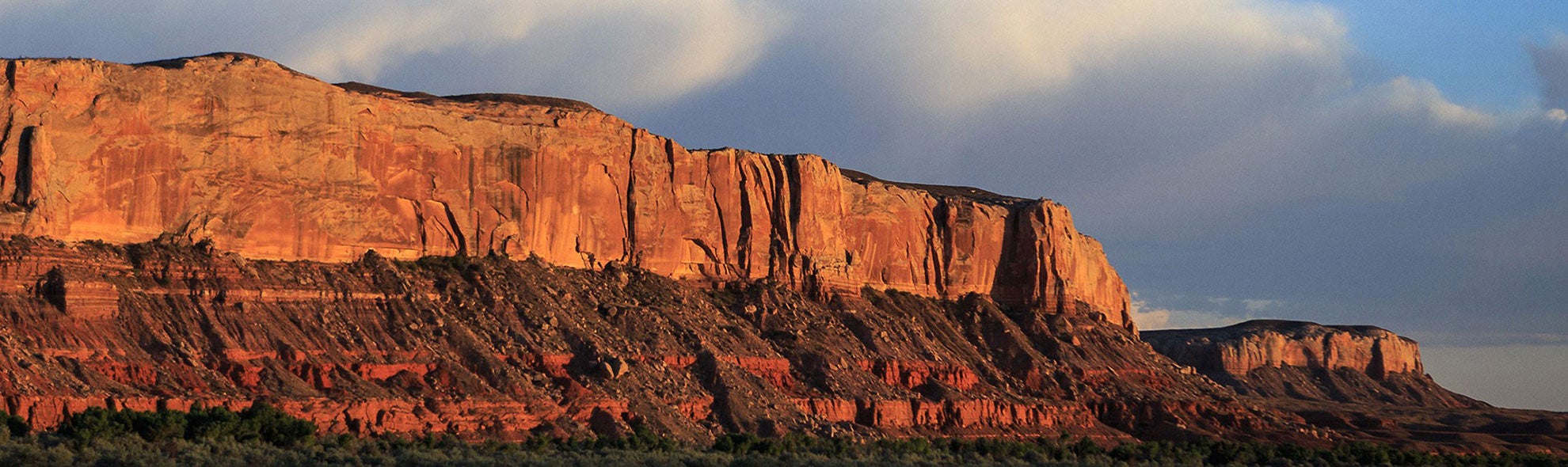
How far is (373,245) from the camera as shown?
2977 inches

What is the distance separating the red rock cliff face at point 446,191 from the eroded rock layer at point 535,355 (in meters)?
1.31

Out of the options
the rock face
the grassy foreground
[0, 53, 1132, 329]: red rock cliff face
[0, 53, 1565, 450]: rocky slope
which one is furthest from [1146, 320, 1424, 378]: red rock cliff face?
the grassy foreground

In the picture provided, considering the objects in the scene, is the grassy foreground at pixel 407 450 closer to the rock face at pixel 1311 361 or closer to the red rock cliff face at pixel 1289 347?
the rock face at pixel 1311 361

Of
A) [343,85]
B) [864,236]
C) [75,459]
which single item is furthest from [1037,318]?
[75,459]

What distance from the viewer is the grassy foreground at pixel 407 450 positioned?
1847 inches

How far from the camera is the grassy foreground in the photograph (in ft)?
154

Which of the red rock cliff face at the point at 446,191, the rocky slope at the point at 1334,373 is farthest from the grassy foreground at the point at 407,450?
the rocky slope at the point at 1334,373

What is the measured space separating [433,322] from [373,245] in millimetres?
5537

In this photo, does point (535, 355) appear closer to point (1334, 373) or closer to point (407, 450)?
point (407, 450)

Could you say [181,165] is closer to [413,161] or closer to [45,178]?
[45,178]

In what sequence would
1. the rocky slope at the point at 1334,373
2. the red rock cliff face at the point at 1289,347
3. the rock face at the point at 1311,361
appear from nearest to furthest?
the rocky slope at the point at 1334,373
the rock face at the point at 1311,361
the red rock cliff face at the point at 1289,347

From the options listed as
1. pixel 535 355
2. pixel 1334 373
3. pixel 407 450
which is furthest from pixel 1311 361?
pixel 407 450

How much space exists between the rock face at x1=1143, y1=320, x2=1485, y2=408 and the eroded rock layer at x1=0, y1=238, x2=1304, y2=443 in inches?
2074

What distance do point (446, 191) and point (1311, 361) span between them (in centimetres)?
9882
